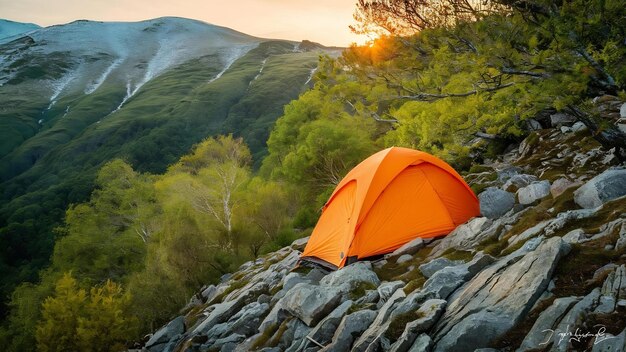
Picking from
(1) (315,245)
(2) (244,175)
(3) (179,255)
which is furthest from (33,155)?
(1) (315,245)

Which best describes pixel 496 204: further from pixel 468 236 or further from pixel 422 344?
pixel 422 344

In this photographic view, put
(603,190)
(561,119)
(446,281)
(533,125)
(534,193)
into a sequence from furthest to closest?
(533,125) < (561,119) < (534,193) < (603,190) < (446,281)

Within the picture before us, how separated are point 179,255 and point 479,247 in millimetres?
17330

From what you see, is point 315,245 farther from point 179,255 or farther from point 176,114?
point 176,114

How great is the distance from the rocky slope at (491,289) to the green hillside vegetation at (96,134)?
72435 millimetres

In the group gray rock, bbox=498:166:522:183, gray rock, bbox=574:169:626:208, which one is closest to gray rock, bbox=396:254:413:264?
gray rock, bbox=574:169:626:208

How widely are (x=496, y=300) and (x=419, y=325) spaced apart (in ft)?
3.98

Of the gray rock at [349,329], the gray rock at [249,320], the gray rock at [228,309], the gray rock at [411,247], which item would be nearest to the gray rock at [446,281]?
the gray rock at [349,329]

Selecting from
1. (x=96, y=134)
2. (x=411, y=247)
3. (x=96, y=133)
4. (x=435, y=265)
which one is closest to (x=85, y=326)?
(x=411, y=247)

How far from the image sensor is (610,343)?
436cm

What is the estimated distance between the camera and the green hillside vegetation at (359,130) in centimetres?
899

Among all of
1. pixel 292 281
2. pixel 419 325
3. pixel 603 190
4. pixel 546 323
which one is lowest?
pixel 292 281

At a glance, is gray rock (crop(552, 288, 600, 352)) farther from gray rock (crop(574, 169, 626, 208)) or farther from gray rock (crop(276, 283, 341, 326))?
gray rock (crop(276, 283, 341, 326))

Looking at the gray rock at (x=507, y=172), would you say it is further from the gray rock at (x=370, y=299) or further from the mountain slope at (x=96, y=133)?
the mountain slope at (x=96, y=133)
